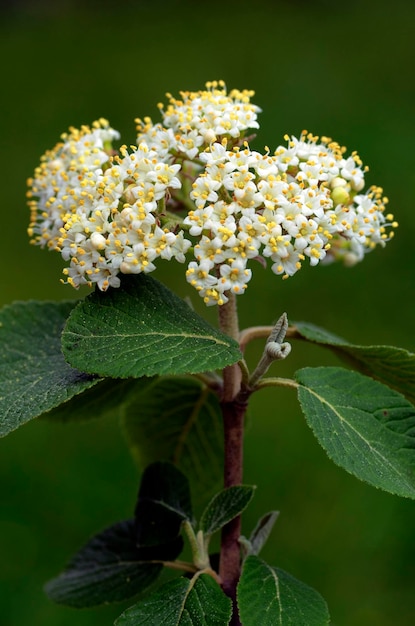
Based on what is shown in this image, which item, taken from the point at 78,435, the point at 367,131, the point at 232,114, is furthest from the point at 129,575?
the point at 367,131

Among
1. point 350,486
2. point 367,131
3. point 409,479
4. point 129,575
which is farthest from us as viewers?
point 367,131

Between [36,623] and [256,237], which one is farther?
[36,623]

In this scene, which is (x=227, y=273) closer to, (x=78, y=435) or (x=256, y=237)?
(x=256, y=237)

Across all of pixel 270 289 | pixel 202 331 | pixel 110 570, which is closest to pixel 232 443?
pixel 202 331

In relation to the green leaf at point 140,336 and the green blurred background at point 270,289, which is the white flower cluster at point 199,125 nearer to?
the green leaf at point 140,336

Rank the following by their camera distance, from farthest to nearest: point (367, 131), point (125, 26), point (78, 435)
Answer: point (125, 26), point (367, 131), point (78, 435)

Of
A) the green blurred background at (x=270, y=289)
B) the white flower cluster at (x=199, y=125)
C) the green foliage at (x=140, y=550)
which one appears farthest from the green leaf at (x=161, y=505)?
the green blurred background at (x=270, y=289)

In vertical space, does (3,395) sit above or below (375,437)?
above
